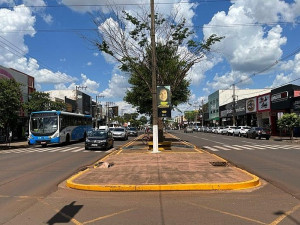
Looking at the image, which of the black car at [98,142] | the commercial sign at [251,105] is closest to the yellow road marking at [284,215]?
the black car at [98,142]

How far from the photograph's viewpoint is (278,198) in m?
8.15

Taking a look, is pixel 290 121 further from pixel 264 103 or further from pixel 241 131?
pixel 264 103

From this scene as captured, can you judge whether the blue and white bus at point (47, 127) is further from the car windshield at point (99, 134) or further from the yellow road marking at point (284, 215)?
the yellow road marking at point (284, 215)

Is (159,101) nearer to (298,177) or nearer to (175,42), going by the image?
(175,42)

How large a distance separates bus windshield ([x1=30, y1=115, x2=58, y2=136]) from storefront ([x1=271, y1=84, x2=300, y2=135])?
27040mm

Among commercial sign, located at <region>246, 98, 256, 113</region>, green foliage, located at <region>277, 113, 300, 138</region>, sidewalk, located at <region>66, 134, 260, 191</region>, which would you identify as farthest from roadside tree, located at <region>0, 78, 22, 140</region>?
commercial sign, located at <region>246, 98, 256, 113</region>

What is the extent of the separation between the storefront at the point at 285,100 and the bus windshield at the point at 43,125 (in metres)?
27.0

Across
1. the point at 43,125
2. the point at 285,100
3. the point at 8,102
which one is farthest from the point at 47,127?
the point at 285,100

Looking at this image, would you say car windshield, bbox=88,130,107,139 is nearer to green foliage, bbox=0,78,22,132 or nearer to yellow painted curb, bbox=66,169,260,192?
green foliage, bbox=0,78,22,132

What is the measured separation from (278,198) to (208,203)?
1.82 m

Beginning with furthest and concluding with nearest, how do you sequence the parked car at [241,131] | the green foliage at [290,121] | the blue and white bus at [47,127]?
the parked car at [241,131]
the green foliage at [290,121]
the blue and white bus at [47,127]

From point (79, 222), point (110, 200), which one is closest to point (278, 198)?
point (110, 200)

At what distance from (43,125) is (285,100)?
1300 inches

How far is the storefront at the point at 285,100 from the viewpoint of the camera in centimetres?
4500
